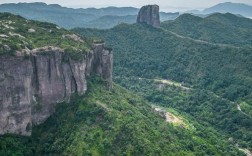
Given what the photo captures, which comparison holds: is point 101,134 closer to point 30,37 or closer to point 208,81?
point 30,37

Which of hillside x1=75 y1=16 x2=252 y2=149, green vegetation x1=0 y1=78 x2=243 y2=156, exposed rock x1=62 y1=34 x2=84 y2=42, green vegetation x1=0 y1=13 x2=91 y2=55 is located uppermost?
green vegetation x1=0 y1=13 x2=91 y2=55

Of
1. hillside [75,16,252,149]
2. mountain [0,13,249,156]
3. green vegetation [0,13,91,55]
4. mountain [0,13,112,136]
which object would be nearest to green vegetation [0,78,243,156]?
mountain [0,13,249,156]

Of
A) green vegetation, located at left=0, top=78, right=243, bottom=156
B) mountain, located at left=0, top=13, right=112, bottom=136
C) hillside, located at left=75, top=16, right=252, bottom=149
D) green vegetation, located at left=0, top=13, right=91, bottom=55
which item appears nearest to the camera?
mountain, located at left=0, top=13, right=112, bottom=136

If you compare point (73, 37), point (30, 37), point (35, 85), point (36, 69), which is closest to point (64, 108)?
point (35, 85)

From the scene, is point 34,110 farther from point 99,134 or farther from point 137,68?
point 137,68

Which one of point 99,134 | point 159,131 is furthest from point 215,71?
point 99,134

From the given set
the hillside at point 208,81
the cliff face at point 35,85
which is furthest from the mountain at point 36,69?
the hillside at point 208,81

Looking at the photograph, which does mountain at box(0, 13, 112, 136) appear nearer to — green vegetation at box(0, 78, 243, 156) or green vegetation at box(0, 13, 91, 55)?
green vegetation at box(0, 13, 91, 55)

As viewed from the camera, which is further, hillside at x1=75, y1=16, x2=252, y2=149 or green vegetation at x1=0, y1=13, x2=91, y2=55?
hillside at x1=75, y1=16, x2=252, y2=149
